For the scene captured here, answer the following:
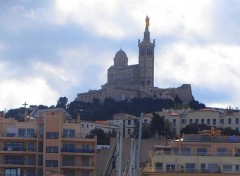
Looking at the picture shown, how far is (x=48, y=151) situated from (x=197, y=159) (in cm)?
2218

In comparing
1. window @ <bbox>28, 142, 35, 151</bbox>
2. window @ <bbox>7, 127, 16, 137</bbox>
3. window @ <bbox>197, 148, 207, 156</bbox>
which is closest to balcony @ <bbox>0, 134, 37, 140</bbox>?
window @ <bbox>7, 127, 16, 137</bbox>

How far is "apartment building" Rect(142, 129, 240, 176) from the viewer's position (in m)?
83.3

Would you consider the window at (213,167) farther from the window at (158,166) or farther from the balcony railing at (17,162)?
the balcony railing at (17,162)

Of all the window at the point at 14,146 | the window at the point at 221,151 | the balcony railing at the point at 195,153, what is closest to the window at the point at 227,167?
the balcony railing at the point at 195,153

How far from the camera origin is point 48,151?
338 feet

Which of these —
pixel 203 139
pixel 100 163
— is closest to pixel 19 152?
pixel 100 163

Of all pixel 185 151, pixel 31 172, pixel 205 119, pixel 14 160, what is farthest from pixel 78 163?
pixel 205 119

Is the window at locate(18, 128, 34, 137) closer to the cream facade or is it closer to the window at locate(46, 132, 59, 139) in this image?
the window at locate(46, 132, 59, 139)

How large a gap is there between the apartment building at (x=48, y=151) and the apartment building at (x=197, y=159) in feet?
49.0

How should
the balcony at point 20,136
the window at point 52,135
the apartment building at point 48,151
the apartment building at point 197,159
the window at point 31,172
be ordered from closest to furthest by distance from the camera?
1. the apartment building at point 197,159
2. the apartment building at point 48,151
3. the window at point 31,172
4. the window at point 52,135
5. the balcony at point 20,136

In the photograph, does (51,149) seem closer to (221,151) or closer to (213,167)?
(221,151)

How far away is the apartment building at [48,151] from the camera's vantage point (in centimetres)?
10250

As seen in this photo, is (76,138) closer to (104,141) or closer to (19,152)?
(19,152)

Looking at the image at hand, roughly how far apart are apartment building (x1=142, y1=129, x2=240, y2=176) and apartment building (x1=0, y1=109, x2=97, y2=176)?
1494 cm
